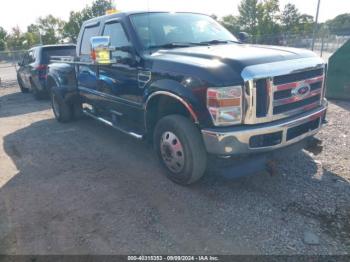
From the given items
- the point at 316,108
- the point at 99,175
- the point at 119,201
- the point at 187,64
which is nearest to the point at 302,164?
the point at 316,108

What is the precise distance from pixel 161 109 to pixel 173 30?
1.23 meters

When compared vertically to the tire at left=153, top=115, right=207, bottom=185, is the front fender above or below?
above

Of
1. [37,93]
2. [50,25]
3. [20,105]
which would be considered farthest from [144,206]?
[50,25]

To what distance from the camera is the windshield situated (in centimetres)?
429

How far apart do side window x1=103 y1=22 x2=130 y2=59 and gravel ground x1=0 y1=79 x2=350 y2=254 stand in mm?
1563

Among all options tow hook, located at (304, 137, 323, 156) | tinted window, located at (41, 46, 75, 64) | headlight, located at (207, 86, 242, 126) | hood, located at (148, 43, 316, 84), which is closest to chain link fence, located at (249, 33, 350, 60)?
tinted window, located at (41, 46, 75, 64)

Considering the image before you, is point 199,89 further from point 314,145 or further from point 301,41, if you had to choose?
point 301,41

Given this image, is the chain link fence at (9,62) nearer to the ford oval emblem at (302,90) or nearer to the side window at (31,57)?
the side window at (31,57)

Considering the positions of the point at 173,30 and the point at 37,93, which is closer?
the point at 173,30

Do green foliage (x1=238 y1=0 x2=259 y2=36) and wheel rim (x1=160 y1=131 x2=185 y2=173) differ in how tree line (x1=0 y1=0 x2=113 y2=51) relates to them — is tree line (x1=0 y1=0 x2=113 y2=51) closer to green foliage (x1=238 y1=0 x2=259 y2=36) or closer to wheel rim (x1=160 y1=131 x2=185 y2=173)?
green foliage (x1=238 y1=0 x2=259 y2=36)

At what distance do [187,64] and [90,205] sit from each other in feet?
6.28

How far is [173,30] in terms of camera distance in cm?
446

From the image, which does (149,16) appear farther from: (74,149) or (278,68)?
(74,149)

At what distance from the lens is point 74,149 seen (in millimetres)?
5500
